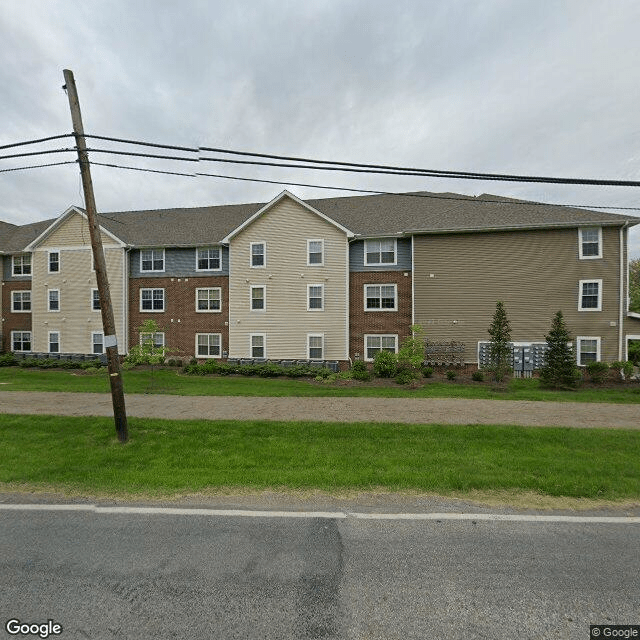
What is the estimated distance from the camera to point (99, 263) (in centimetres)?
740

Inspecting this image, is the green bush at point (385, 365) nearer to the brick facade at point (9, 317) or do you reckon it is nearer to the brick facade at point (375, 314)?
the brick facade at point (375, 314)

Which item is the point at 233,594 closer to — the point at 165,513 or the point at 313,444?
the point at 165,513

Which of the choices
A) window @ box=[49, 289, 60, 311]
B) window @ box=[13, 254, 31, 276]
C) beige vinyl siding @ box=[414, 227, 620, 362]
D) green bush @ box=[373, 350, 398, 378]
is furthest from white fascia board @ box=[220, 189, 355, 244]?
window @ box=[13, 254, 31, 276]

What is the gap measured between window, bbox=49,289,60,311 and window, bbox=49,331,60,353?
1.86 m

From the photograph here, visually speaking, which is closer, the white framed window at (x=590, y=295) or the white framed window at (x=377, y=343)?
the white framed window at (x=590, y=295)

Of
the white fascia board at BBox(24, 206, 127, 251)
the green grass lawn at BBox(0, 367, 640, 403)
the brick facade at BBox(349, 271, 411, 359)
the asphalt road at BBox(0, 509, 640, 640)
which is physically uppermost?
the white fascia board at BBox(24, 206, 127, 251)

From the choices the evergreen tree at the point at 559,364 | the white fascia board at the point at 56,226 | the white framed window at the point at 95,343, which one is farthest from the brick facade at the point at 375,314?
the white framed window at the point at 95,343

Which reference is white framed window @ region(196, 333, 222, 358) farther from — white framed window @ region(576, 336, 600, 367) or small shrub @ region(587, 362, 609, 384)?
white framed window @ region(576, 336, 600, 367)

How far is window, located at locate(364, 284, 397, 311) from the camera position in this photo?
2050cm

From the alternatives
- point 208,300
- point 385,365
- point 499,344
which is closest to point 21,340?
point 208,300

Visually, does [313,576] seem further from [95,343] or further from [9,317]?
[9,317]

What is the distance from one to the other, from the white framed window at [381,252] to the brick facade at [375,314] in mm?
738

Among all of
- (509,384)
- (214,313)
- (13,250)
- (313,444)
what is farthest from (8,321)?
(509,384)

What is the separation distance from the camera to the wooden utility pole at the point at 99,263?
7.14 m
